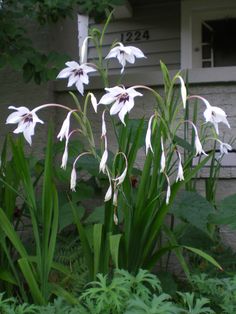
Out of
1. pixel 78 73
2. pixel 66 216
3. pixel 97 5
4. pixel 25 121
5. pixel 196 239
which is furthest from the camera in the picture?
pixel 97 5

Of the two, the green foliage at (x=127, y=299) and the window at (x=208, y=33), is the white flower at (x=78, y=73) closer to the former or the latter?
the green foliage at (x=127, y=299)

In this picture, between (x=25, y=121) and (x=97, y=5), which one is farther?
(x=97, y=5)

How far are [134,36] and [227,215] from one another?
381 cm

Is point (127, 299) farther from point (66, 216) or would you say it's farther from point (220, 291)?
point (66, 216)

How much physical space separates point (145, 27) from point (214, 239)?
3550 mm

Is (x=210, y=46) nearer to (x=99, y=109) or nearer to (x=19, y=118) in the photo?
(x=99, y=109)

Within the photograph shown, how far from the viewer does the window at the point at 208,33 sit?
5.33 m

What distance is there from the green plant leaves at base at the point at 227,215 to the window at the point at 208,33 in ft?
9.91

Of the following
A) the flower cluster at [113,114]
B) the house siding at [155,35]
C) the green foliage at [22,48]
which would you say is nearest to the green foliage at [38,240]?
the flower cluster at [113,114]

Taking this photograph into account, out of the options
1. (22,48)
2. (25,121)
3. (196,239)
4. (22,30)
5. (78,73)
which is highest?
(22,30)

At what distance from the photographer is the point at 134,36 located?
5793 mm

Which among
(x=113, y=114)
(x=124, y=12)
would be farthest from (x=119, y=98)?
(x=124, y=12)

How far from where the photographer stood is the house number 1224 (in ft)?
18.8

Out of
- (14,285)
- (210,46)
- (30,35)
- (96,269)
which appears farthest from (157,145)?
(210,46)
